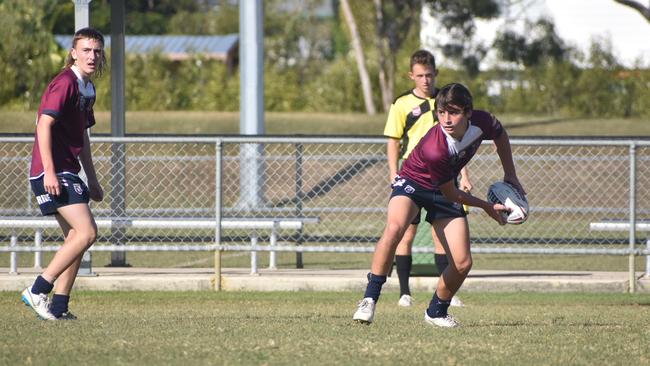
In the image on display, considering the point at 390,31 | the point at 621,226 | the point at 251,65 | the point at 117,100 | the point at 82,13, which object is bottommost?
A: the point at 621,226

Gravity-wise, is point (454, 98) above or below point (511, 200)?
above

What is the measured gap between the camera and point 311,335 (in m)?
7.73

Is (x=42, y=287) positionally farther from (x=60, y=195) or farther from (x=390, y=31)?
(x=390, y=31)

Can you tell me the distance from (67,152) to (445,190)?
2.47 metres

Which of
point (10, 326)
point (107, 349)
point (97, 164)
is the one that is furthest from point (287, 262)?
point (107, 349)

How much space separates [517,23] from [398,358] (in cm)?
2669

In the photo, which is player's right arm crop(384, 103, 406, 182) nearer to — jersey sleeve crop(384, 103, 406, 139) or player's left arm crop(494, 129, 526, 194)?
jersey sleeve crop(384, 103, 406, 139)

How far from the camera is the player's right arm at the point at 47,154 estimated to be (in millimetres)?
7832

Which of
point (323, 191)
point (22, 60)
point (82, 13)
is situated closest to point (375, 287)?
point (82, 13)

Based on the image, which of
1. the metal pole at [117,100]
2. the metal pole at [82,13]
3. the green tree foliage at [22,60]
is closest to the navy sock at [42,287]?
the metal pole at [82,13]

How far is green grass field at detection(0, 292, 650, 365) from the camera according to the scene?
678 cm

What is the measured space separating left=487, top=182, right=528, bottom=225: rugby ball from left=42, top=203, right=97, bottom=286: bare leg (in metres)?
2.59

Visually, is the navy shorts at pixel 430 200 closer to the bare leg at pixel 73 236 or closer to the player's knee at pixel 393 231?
the player's knee at pixel 393 231

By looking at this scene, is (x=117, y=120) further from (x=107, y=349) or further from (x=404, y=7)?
(x=404, y=7)
